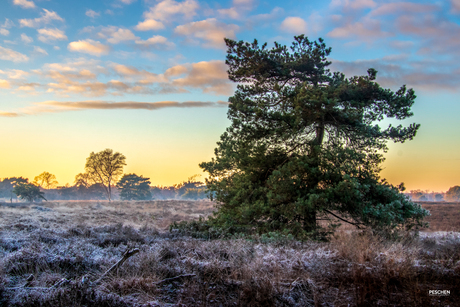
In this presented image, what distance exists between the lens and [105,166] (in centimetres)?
6106

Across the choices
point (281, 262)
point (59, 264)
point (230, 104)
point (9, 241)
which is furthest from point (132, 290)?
point (230, 104)

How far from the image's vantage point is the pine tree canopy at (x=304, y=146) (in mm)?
10523

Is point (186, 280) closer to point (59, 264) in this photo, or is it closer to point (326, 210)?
point (59, 264)

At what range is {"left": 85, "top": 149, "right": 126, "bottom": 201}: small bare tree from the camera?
198 feet

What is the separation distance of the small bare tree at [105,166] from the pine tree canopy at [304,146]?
174 ft

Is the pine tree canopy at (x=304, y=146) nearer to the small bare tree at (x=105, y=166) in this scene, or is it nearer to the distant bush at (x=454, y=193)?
the small bare tree at (x=105, y=166)

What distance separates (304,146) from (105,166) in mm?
58218

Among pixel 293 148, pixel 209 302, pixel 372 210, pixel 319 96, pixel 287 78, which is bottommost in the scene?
pixel 209 302

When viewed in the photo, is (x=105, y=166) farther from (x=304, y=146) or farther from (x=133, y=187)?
(x=304, y=146)

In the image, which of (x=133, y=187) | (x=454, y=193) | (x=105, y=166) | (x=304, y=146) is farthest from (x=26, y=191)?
(x=454, y=193)

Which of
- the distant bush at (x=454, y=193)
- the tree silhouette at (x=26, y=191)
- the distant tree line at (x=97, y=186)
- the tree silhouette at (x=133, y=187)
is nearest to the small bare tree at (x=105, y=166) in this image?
the distant tree line at (x=97, y=186)

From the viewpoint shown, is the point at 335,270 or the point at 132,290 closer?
the point at 132,290

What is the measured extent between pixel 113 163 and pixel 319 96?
192 feet

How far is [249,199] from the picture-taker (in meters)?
12.1
